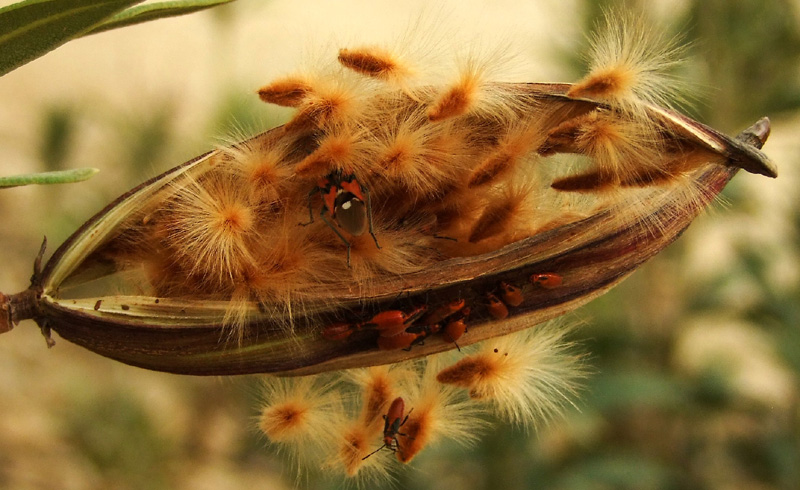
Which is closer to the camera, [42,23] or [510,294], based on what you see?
[42,23]

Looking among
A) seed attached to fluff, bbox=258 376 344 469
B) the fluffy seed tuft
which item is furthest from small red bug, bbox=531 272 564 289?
seed attached to fluff, bbox=258 376 344 469

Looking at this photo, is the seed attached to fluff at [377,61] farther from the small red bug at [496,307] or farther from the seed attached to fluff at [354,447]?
the seed attached to fluff at [354,447]

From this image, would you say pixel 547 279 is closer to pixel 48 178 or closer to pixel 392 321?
pixel 392 321

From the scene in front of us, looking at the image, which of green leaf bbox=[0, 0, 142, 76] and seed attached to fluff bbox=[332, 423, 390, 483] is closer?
green leaf bbox=[0, 0, 142, 76]

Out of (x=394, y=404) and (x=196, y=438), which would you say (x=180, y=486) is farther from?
(x=394, y=404)

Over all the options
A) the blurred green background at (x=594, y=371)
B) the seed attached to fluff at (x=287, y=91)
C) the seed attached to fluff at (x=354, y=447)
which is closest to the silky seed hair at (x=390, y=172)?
the seed attached to fluff at (x=287, y=91)

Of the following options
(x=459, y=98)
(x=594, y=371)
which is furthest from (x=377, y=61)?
(x=594, y=371)

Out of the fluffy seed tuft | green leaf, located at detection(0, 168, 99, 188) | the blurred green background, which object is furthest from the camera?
the blurred green background

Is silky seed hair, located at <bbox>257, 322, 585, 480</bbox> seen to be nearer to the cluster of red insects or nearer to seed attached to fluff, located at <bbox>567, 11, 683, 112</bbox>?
the cluster of red insects
